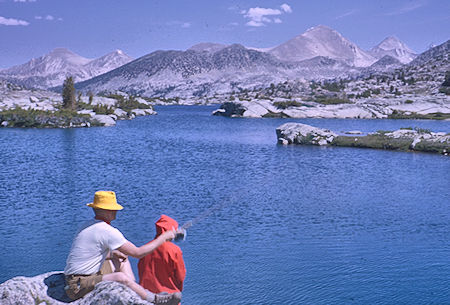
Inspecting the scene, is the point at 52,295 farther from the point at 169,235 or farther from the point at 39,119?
the point at 39,119

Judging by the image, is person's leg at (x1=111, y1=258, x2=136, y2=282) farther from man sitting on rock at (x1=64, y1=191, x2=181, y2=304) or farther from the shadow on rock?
the shadow on rock

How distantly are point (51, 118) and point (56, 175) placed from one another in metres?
51.2

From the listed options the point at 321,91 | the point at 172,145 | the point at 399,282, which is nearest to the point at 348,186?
the point at 399,282

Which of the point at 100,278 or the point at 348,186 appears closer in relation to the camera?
the point at 100,278

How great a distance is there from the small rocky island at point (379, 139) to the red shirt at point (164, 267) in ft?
137

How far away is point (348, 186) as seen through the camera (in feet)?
101

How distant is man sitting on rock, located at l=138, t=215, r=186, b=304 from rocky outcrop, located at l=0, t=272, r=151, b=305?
711mm

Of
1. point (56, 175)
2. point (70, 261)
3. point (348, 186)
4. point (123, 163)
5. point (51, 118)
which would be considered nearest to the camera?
point (70, 261)

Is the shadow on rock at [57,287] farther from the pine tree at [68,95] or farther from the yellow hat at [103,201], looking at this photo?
the pine tree at [68,95]

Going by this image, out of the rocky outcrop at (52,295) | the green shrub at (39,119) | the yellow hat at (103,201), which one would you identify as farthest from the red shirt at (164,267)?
the green shrub at (39,119)

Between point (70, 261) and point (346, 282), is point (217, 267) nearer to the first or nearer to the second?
point (346, 282)

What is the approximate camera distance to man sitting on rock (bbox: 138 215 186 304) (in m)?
9.29

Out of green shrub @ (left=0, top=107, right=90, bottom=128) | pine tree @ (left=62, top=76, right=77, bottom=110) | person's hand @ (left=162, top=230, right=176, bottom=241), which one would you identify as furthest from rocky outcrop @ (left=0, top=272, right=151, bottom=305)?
pine tree @ (left=62, top=76, right=77, bottom=110)

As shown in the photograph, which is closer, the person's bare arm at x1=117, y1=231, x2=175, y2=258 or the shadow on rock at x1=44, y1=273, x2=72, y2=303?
the person's bare arm at x1=117, y1=231, x2=175, y2=258
